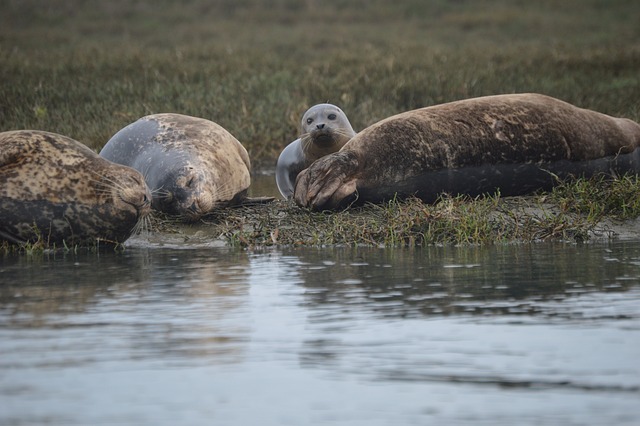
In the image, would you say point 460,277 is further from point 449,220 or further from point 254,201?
point 254,201

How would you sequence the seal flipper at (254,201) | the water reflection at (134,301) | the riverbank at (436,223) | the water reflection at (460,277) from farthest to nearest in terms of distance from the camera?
1. the seal flipper at (254,201)
2. the riverbank at (436,223)
3. the water reflection at (460,277)
4. the water reflection at (134,301)

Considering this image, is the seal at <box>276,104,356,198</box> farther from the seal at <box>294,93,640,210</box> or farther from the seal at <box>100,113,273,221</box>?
the seal at <box>294,93,640,210</box>

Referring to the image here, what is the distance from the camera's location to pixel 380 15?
108 feet

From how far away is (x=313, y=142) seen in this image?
10.3 m

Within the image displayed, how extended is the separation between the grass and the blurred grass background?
4 cm

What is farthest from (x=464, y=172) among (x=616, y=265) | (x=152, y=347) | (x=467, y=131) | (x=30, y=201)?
(x=152, y=347)

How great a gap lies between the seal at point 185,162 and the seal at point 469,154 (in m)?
0.66

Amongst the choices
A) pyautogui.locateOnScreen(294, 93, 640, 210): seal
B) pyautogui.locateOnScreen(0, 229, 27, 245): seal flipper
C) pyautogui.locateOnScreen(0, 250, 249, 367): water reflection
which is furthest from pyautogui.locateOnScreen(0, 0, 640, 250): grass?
pyautogui.locateOnScreen(0, 229, 27, 245): seal flipper

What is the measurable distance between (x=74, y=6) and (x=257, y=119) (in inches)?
837

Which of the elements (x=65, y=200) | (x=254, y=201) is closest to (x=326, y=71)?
(x=254, y=201)

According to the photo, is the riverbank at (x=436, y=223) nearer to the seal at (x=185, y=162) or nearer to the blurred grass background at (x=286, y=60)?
the seal at (x=185, y=162)

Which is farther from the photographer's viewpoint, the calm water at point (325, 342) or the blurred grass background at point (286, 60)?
the blurred grass background at point (286, 60)

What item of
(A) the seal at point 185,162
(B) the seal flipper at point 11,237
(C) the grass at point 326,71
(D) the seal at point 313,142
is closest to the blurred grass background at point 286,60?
(C) the grass at point 326,71

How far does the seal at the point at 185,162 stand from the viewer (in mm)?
9016
